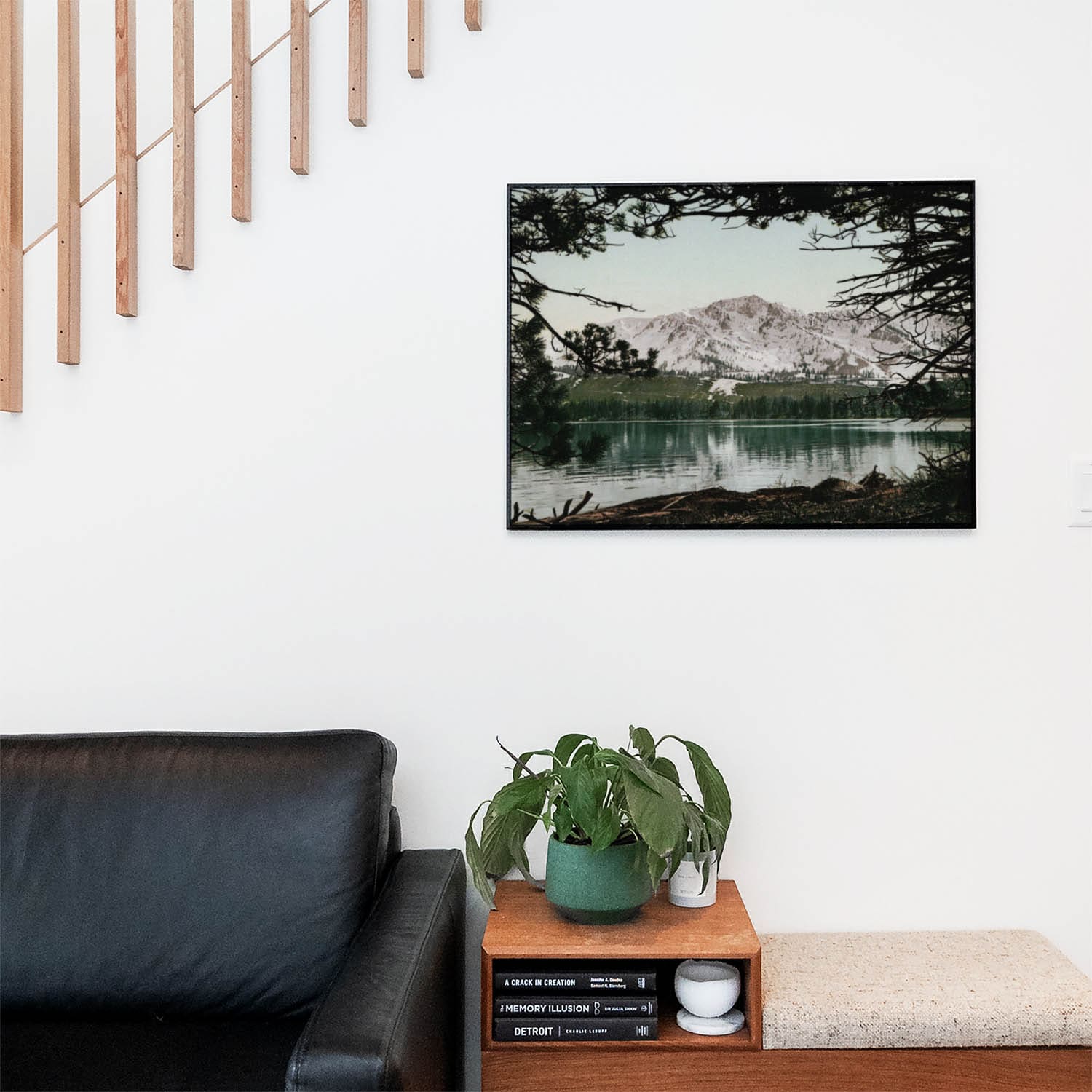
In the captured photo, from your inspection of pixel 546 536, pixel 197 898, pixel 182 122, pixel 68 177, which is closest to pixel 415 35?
pixel 182 122

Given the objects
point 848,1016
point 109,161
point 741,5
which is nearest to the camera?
point 848,1016

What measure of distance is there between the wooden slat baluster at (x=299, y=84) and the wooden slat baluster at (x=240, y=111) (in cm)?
10

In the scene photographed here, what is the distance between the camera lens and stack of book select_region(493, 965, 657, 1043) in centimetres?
170

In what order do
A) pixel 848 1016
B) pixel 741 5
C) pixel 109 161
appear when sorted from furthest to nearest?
1. pixel 109 161
2. pixel 741 5
3. pixel 848 1016

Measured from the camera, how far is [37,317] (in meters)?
2.10

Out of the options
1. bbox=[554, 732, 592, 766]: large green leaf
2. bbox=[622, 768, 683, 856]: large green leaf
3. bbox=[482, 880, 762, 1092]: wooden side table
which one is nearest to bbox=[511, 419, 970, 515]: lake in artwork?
bbox=[554, 732, 592, 766]: large green leaf

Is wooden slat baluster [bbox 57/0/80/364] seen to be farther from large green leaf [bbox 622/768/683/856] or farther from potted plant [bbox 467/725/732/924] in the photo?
large green leaf [bbox 622/768/683/856]

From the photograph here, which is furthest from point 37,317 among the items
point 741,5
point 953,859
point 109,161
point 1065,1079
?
point 1065,1079

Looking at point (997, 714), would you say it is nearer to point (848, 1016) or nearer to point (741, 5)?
point (848, 1016)

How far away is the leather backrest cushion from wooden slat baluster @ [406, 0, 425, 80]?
1.33 meters

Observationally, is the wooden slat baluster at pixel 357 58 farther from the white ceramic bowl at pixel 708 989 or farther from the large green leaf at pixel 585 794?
the white ceramic bowl at pixel 708 989

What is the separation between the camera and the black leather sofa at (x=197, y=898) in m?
1.67

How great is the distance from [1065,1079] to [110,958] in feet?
5.26

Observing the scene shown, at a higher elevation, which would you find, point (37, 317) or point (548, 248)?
point (548, 248)
